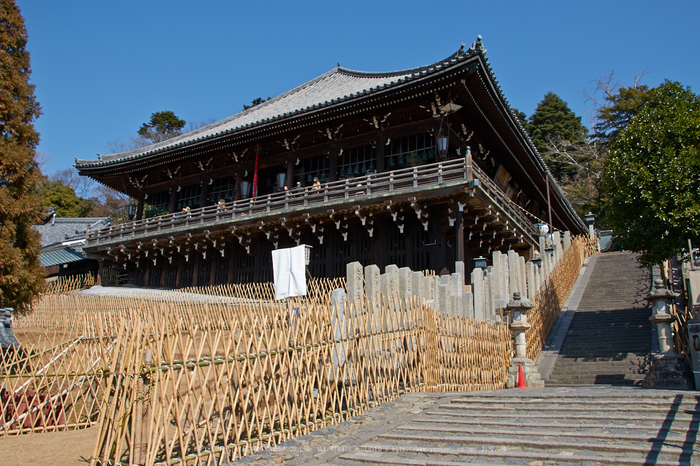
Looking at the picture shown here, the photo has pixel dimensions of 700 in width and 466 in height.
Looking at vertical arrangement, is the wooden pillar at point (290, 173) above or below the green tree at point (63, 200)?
below

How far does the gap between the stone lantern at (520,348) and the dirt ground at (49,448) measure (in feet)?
24.9

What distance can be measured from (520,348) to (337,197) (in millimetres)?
7922

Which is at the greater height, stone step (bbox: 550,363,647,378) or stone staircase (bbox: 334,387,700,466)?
stone staircase (bbox: 334,387,700,466)

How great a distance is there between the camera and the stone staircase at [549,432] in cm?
441

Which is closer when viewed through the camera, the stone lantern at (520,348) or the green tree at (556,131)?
the stone lantern at (520,348)

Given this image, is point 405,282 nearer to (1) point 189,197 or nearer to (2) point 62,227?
(1) point 189,197

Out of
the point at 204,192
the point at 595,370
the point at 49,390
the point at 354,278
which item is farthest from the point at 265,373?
the point at 204,192

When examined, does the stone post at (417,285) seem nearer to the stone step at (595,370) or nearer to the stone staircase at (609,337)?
the stone staircase at (609,337)

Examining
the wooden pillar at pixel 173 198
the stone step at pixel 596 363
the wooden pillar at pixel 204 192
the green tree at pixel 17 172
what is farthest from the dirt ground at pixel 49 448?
the wooden pillar at pixel 173 198

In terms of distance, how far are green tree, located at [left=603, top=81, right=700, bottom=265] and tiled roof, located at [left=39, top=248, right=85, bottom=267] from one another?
25974 mm

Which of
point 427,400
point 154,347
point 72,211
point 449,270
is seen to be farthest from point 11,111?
point 72,211

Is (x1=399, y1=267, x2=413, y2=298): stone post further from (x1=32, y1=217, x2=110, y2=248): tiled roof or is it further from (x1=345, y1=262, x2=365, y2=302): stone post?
(x1=32, y1=217, x2=110, y2=248): tiled roof

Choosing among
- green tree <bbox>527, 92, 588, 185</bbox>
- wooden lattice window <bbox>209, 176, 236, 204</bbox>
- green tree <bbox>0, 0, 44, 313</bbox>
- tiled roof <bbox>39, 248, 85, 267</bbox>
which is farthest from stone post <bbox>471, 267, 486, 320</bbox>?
green tree <bbox>527, 92, 588, 185</bbox>

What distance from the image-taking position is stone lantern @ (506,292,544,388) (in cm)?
1012
